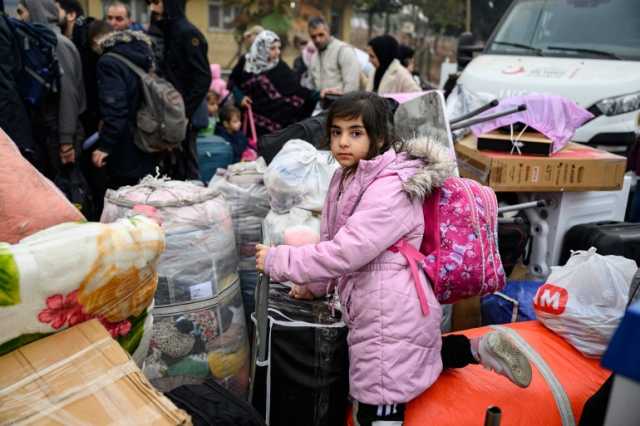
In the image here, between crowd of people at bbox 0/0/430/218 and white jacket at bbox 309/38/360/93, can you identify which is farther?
white jacket at bbox 309/38/360/93

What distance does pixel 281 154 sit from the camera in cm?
319

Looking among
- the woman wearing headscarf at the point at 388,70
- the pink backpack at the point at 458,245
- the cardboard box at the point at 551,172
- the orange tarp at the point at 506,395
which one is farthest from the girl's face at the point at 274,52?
the orange tarp at the point at 506,395

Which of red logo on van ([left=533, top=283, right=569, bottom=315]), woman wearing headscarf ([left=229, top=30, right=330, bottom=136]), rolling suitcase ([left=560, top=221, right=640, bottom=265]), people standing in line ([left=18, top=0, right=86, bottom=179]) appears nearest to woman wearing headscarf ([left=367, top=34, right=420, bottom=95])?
woman wearing headscarf ([left=229, top=30, right=330, bottom=136])

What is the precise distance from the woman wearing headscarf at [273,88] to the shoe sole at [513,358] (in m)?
3.34

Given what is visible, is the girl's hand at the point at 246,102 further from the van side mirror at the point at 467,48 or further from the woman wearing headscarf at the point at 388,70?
the van side mirror at the point at 467,48

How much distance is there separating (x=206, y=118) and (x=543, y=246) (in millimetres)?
2917

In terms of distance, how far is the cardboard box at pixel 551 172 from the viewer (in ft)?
11.4

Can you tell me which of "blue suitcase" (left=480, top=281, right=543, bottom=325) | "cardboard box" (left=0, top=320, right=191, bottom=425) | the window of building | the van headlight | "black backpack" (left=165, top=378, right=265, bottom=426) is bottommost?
"blue suitcase" (left=480, top=281, right=543, bottom=325)

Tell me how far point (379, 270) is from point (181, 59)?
2.86m

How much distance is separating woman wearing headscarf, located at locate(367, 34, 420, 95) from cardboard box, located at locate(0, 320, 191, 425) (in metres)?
4.37

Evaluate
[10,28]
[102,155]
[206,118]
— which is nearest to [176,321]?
[102,155]

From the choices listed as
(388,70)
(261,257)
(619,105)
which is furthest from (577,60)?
(261,257)

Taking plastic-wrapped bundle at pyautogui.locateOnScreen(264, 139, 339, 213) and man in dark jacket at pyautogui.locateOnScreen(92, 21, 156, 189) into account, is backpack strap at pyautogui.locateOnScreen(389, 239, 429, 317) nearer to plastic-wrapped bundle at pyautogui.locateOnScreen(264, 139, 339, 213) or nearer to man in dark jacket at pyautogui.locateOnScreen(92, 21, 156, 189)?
plastic-wrapped bundle at pyautogui.locateOnScreen(264, 139, 339, 213)

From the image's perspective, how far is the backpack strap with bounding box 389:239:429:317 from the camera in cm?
210
